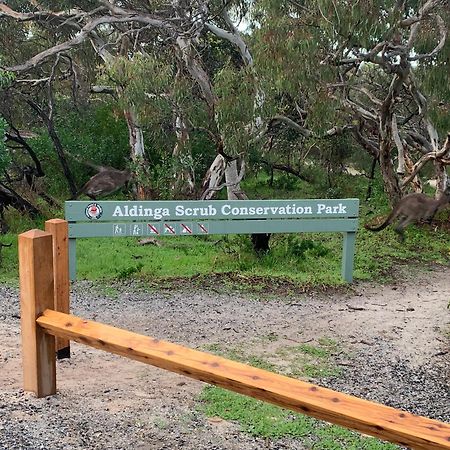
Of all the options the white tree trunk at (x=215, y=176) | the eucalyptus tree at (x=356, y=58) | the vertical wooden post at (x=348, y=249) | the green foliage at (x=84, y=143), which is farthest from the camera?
the green foliage at (x=84, y=143)

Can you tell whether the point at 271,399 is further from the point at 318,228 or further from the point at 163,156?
the point at 163,156

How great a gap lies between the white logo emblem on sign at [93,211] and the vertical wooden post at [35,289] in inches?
184

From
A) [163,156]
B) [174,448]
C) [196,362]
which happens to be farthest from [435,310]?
[163,156]

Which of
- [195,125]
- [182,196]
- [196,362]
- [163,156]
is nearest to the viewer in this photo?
[196,362]

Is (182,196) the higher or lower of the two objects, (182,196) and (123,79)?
the lower

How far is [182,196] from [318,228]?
237 inches

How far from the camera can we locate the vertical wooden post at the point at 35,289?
3146 millimetres

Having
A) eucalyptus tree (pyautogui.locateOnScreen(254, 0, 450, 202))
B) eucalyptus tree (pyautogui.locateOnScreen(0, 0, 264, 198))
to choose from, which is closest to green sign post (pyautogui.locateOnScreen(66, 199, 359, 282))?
eucalyptus tree (pyautogui.locateOnScreen(254, 0, 450, 202))

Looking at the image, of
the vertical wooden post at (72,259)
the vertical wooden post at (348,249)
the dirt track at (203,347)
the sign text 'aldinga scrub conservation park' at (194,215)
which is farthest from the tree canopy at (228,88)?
the dirt track at (203,347)

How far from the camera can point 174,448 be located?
3674 millimetres

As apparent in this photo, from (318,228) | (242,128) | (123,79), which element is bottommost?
(318,228)

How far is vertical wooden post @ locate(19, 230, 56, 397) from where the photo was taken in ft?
10.3

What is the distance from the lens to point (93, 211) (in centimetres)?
793

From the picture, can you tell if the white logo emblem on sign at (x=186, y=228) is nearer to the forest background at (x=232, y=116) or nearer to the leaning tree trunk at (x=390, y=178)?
the forest background at (x=232, y=116)
